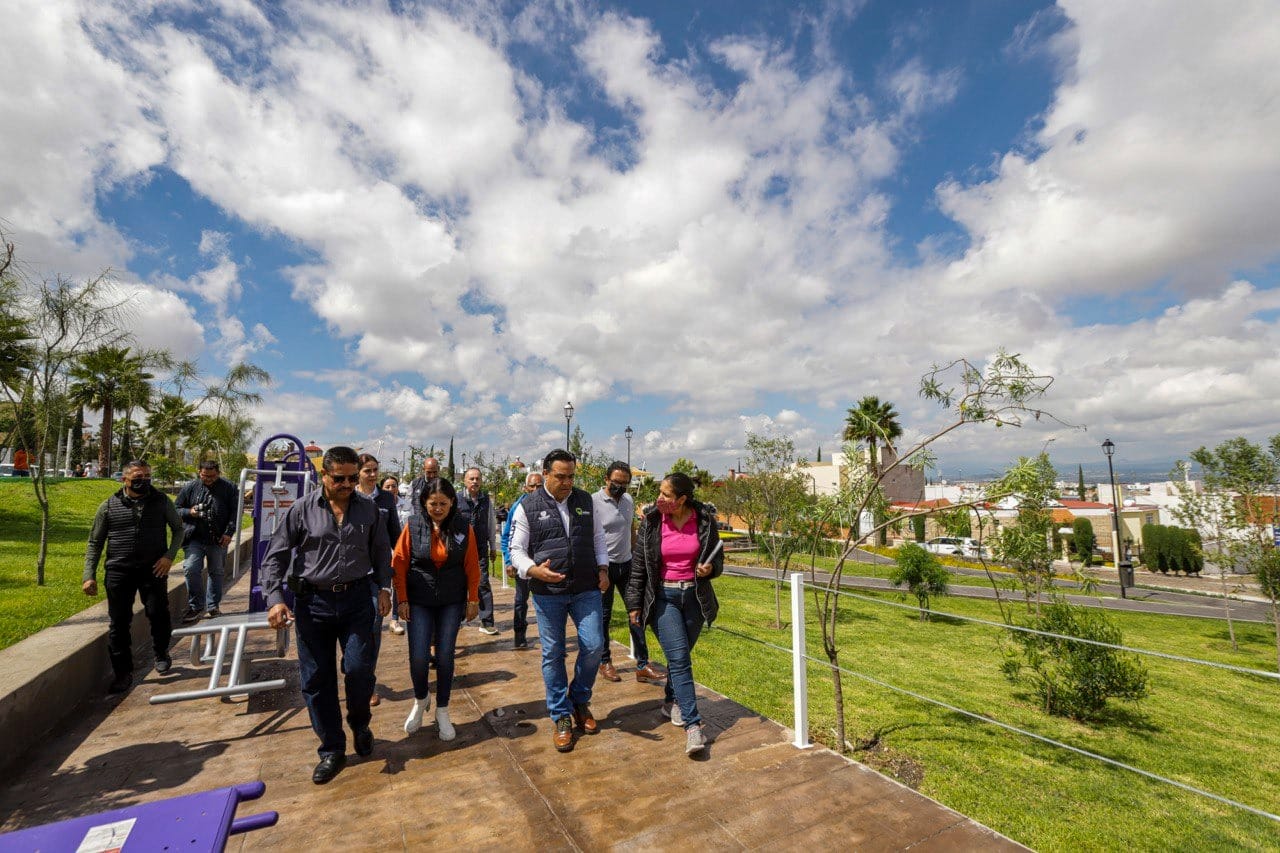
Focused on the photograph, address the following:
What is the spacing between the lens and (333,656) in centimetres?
349

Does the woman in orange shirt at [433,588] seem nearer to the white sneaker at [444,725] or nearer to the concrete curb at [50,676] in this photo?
the white sneaker at [444,725]

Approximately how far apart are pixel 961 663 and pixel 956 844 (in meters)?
9.21

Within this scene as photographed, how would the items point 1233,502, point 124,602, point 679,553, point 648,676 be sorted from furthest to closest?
point 1233,502 → point 648,676 → point 124,602 → point 679,553

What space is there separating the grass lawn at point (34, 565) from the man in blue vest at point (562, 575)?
4790mm

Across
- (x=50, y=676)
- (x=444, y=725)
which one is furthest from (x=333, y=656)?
(x=50, y=676)

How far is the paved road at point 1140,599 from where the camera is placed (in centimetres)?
2383

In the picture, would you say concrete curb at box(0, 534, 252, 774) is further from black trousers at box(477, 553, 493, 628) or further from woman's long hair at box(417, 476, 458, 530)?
black trousers at box(477, 553, 493, 628)

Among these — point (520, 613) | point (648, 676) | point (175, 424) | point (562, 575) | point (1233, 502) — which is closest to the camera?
point (562, 575)

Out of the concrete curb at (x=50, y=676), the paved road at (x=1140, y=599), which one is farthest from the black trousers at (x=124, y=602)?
the paved road at (x=1140, y=599)

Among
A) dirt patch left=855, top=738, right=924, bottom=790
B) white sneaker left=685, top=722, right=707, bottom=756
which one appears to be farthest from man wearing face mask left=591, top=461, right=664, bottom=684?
dirt patch left=855, top=738, right=924, bottom=790

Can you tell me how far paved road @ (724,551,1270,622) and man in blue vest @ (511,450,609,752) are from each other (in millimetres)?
20547

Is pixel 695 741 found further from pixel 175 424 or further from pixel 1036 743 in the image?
pixel 175 424

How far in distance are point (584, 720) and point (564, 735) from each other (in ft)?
1.02

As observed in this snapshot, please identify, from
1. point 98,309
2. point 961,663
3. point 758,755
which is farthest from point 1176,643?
point 98,309
